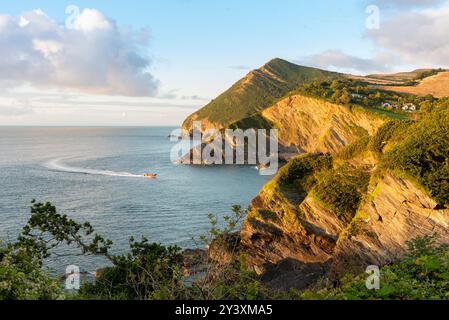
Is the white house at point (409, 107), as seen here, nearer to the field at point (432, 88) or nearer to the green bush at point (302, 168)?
the field at point (432, 88)

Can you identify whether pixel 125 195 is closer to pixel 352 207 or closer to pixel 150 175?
pixel 150 175

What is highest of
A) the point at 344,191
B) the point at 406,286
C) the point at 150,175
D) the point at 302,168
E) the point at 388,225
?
the point at 302,168

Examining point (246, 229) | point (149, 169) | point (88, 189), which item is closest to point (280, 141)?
point (149, 169)

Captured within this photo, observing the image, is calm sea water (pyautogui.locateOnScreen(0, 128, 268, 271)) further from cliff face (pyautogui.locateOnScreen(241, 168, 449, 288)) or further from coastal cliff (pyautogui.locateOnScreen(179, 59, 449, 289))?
coastal cliff (pyautogui.locateOnScreen(179, 59, 449, 289))

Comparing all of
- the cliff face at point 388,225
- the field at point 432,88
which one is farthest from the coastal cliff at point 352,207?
the field at point 432,88

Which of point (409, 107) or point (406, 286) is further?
point (409, 107)

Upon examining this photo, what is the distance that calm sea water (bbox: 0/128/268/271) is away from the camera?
1880 inches

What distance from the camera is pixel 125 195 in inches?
2756

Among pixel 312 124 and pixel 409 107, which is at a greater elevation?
pixel 409 107

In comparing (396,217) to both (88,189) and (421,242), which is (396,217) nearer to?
(421,242)

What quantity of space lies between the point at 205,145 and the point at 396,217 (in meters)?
104

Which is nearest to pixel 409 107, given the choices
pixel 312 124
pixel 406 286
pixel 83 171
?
pixel 312 124

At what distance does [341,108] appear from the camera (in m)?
91.8

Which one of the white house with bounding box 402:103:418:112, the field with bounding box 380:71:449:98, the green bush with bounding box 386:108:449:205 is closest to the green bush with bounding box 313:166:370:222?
the green bush with bounding box 386:108:449:205
